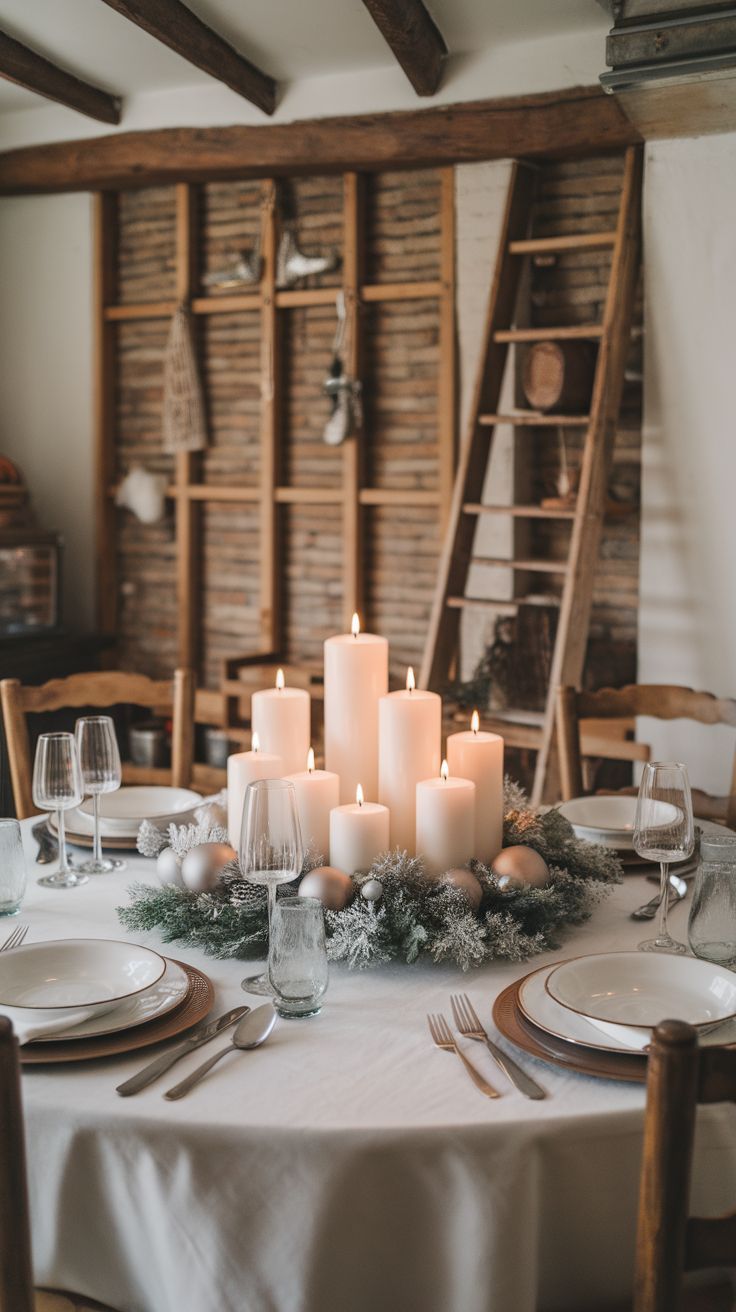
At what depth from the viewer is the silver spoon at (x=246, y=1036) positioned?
1.17m

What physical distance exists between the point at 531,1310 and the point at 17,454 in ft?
13.0

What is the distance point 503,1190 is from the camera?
108 centimetres

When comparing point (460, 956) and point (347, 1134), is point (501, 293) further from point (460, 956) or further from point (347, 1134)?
point (347, 1134)

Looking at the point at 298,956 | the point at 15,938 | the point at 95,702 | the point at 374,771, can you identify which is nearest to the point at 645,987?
the point at 298,956

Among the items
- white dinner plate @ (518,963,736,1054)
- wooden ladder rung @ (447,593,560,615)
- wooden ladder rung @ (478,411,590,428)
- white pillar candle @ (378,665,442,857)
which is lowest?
white dinner plate @ (518,963,736,1054)

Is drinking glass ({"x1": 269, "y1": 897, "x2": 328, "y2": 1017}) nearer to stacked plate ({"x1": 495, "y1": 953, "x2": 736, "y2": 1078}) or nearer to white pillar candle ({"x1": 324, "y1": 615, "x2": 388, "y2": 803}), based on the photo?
stacked plate ({"x1": 495, "y1": 953, "x2": 736, "y2": 1078})

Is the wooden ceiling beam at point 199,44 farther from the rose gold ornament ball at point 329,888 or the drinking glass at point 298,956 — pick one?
the drinking glass at point 298,956

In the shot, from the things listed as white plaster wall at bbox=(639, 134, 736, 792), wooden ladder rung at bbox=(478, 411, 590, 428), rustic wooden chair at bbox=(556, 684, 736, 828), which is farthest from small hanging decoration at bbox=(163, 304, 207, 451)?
rustic wooden chair at bbox=(556, 684, 736, 828)

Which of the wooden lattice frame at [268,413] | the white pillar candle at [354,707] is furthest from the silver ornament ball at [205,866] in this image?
the wooden lattice frame at [268,413]

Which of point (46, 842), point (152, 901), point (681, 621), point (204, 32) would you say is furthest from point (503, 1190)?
point (204, 32)

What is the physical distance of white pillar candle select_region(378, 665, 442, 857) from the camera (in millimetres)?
1635

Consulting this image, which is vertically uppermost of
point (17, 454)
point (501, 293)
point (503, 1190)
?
point (501, 293)

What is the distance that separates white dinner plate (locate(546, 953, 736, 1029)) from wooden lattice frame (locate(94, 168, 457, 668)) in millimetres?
2493

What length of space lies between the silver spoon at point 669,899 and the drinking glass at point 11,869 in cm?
84
